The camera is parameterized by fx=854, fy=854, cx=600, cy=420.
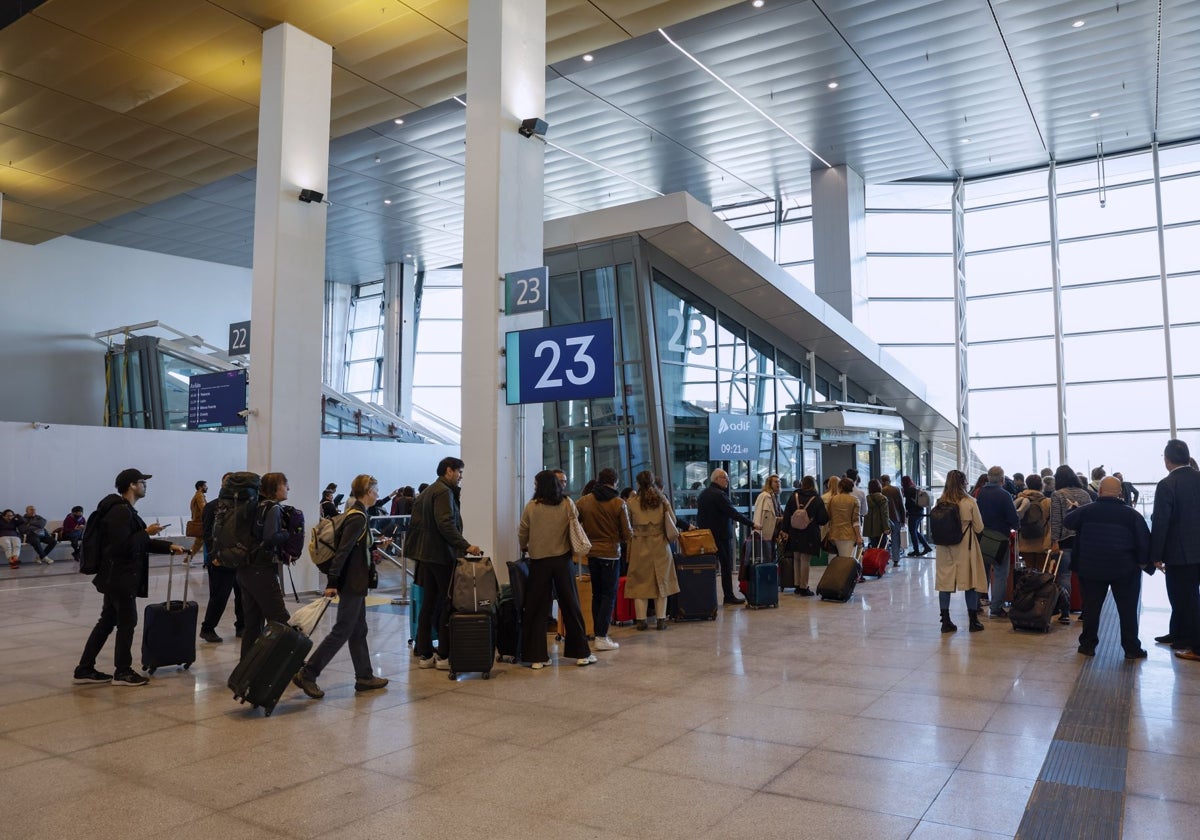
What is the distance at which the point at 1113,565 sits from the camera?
6.80 metres

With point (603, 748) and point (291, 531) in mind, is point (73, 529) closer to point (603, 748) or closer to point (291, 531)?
point (291, 531)

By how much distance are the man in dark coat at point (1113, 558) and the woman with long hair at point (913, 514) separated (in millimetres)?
8103

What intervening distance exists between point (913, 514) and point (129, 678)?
13431mm

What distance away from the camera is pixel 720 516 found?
32.3 ft

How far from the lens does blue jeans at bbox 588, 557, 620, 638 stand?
24.9ft

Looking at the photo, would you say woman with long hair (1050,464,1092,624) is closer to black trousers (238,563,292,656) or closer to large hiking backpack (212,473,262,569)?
black trousers (238,563,292,656)

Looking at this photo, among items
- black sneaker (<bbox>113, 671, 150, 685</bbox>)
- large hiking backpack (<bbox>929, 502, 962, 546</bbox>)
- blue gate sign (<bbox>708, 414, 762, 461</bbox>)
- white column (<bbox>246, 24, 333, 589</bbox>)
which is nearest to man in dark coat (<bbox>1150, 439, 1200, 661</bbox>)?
large hiking backpack (<bbox>929, 502, 962, 546</bbox>)

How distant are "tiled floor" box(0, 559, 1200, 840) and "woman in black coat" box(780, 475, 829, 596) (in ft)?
11.4

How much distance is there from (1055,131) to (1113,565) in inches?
635

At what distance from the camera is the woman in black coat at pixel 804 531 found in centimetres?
1097

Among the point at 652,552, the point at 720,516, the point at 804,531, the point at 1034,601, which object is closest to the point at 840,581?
the point at 804,531

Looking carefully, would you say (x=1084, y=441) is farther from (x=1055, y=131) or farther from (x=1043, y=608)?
(x=1043, y=608)

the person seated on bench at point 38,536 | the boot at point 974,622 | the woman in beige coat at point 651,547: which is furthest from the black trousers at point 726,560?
the person seated on bench at point 38,536

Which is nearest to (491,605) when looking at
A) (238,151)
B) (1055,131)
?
(238,151)
